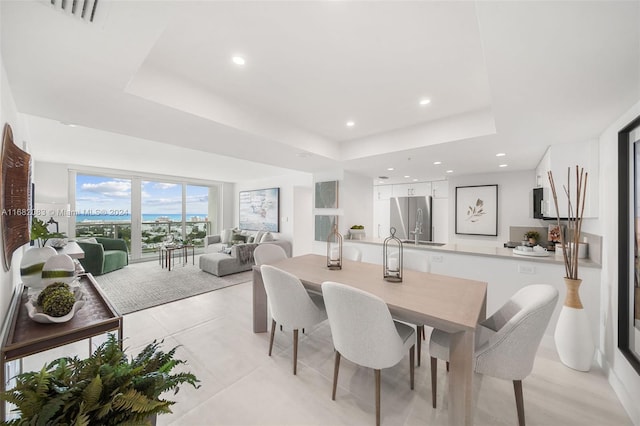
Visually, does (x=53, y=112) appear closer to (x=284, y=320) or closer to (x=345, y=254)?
(x=284, y=320)

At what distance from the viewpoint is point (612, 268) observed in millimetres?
1982

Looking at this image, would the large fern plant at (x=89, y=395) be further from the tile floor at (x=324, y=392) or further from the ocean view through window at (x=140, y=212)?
the ocean view through window at (x=140, y=212)

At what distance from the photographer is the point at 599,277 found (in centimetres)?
226

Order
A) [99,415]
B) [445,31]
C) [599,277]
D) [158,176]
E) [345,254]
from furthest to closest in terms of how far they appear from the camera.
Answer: [158,176] → [345,254] → [599,277] → [445,31] → [99,415]

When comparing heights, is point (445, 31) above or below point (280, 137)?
above

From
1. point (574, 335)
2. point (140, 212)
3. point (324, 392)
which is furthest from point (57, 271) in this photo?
point (140, 212)

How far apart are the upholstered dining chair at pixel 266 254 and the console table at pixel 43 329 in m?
1.39

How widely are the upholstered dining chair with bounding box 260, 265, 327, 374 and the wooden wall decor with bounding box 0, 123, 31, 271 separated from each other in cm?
145

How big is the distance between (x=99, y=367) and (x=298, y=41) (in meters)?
1.86

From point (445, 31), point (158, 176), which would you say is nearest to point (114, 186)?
point (158, 176)

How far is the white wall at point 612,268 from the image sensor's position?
1.66 m

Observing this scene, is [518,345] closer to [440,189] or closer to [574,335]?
[574,335]

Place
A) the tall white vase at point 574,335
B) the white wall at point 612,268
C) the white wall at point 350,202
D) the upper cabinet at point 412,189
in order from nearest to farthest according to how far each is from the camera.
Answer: the white wall at point 612,268
the tall white vase at point 574,335
the white wall at point 350,202
the upper cabinet at point 412,189

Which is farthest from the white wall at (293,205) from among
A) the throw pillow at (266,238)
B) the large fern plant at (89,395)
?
the large fern plant at (89,395)
